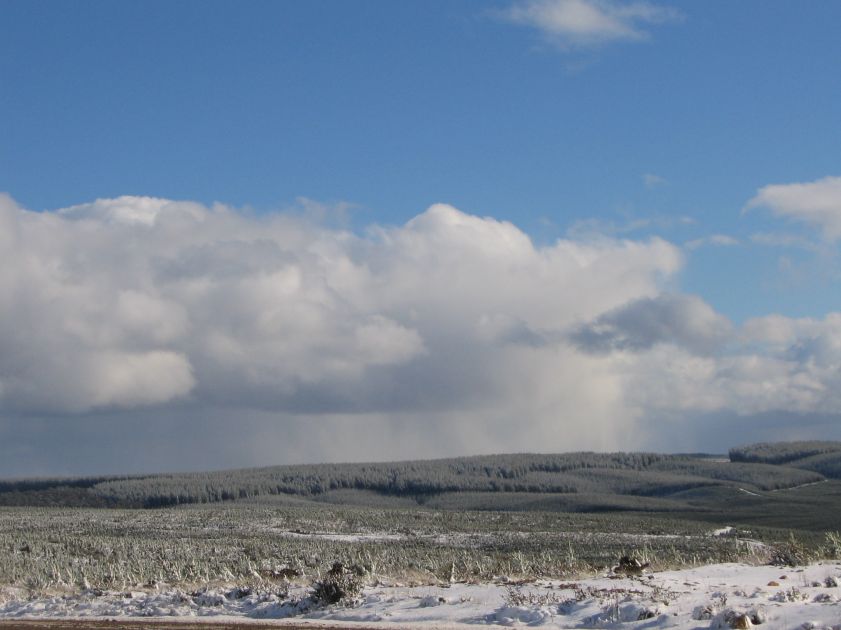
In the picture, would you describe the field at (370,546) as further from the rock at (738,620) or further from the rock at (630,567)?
the rock at (738,620)

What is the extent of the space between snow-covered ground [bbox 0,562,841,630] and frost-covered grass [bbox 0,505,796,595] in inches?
80.6

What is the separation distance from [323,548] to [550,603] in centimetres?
2816

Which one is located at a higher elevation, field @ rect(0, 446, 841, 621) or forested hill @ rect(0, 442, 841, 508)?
forested hill @ rect(0, 442, 841, 508)

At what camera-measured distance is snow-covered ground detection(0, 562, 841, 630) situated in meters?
17.8

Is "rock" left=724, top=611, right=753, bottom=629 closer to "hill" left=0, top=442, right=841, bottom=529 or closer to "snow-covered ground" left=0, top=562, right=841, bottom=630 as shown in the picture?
"snow-covered ground" left=0, top=562, right=841, bottom=630

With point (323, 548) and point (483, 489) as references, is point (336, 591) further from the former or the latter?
point (483, 489)

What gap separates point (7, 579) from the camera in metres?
29.9

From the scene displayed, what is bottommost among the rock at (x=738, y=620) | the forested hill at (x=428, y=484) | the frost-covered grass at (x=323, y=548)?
the frost-covered grass at (x=323, y=548)

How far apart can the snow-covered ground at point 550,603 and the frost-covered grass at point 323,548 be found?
205 centimetres

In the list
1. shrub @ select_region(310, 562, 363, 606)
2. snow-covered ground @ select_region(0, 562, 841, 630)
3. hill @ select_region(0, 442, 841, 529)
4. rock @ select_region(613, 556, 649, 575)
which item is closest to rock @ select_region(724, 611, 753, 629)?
snow-covered ground @ select_region(0, 562, 841, 630)

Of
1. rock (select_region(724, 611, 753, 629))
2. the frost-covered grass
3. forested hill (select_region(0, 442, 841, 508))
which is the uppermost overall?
forested hill (select_region(0, 442, 841, 508))

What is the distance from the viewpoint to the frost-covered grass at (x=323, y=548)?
1130 inches

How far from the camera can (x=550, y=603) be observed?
66.3 feet

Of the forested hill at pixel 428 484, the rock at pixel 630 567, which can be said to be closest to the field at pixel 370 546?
the rock at pixel 630 567
